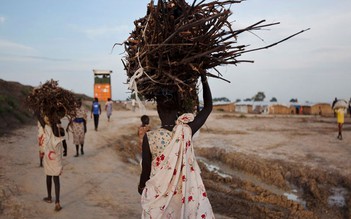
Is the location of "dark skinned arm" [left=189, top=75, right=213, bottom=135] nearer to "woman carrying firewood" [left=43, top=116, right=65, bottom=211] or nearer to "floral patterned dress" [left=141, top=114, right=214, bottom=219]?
"floral patterned dress" [left=141, top=114, right=214, bottom=219]

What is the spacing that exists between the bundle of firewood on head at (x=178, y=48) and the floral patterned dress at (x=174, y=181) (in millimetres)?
325

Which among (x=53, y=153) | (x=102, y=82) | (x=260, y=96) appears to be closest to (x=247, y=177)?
(x=53, y=153)

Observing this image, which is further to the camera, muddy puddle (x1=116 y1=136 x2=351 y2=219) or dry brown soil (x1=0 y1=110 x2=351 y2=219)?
muddy puddle (x1=116 y1=136 x2=351 y2=219)

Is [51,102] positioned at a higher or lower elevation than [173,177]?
higher

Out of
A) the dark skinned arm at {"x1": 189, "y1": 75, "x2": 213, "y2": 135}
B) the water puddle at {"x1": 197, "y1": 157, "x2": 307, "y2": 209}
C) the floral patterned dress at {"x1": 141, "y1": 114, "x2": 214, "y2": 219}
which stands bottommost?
the water puddle at {"x1": 197, "y1": 157, "x2": 307, "y2": 209}

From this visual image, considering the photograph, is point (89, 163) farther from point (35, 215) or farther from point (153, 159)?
point (153, 159)

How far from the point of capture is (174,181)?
262 centimetres

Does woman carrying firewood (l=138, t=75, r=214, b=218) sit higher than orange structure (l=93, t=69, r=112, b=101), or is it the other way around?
orange structure (l=93, t=69, r=112, b=101)

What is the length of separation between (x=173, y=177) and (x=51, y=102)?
14.3 ft

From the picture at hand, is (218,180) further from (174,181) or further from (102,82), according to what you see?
(102,82)

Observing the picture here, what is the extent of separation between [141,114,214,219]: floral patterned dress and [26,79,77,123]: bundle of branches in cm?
408

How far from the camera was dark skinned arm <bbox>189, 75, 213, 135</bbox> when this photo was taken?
281cm

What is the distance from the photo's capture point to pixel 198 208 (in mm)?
2666

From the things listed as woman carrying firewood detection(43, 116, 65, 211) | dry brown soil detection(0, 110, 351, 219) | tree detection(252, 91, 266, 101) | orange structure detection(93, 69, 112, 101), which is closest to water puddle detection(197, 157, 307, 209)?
dry brown soil detection(0, 110, 351, 219)
